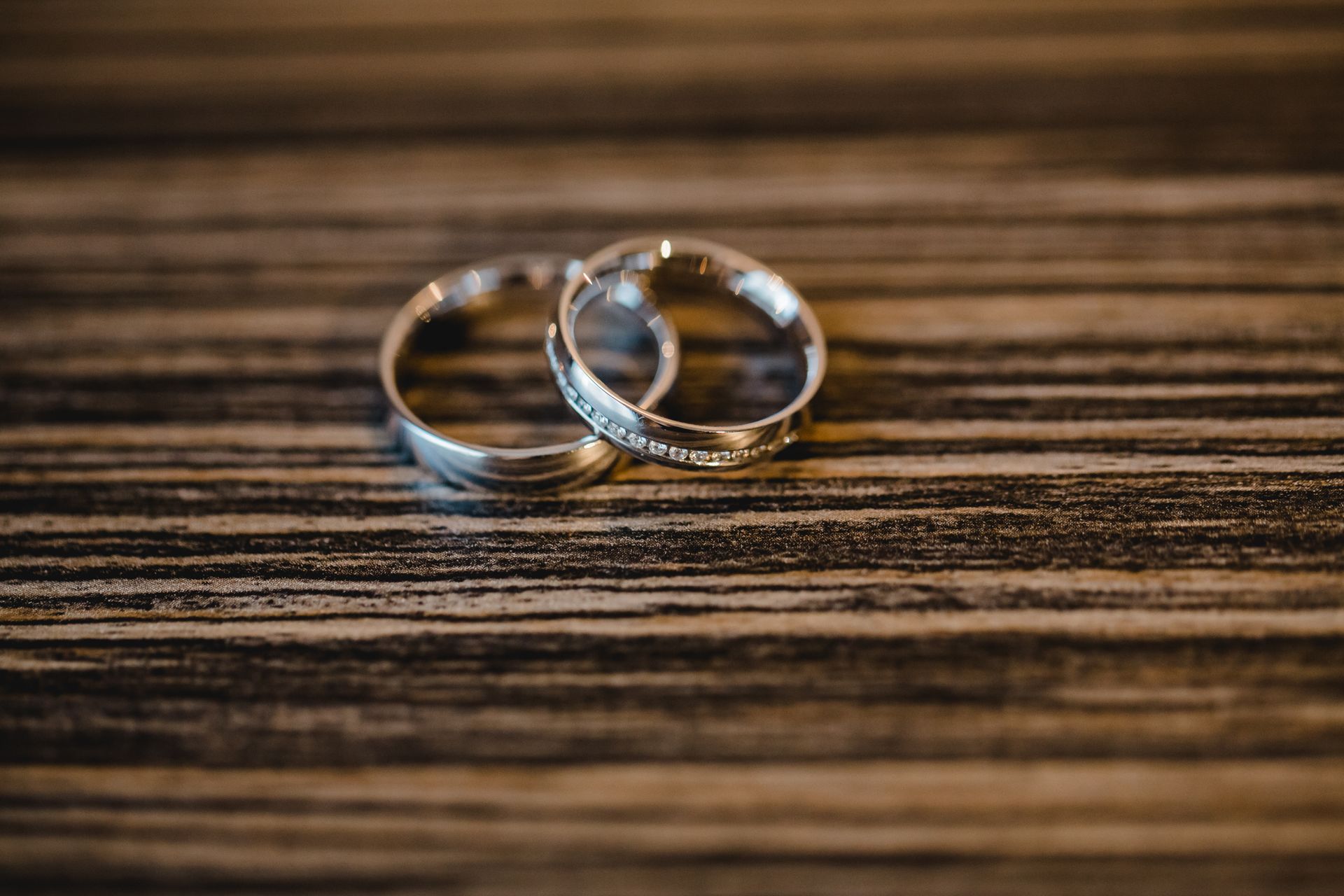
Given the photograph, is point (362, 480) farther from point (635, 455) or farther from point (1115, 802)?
point (1115, 802)

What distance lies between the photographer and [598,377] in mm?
390

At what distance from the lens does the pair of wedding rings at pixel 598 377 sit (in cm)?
34

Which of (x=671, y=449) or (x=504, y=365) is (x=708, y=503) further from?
(x=504, y=365)

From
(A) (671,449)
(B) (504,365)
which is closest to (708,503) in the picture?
(A) (671,449)

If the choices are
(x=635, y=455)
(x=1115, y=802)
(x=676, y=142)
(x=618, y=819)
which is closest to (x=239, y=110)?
(x=676, y=142)

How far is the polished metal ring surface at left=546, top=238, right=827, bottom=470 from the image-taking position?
1.12ft

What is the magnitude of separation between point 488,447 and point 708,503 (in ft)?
0.32

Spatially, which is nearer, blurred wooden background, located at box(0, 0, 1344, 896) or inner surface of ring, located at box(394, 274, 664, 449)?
blurred wooden background, located at box(0, 0, 1344, 896)

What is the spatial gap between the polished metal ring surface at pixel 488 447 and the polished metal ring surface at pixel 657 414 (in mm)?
12

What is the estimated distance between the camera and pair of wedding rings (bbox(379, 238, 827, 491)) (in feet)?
1.12

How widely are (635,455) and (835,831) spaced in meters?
0.16

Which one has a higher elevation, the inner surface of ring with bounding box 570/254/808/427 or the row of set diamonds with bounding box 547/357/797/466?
the inner surface of ring with bounding box 570/254/808/427

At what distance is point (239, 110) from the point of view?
527 mm

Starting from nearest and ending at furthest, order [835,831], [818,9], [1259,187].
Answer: [835,831]
[1259,187]
[818,9]
